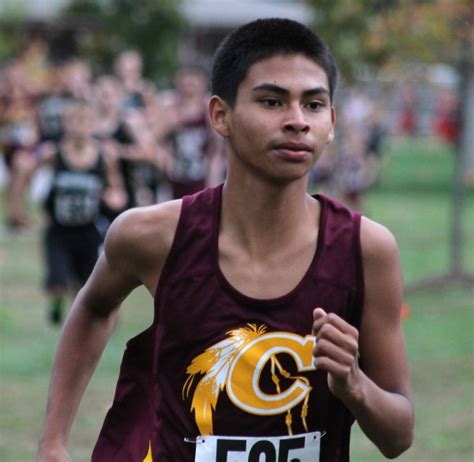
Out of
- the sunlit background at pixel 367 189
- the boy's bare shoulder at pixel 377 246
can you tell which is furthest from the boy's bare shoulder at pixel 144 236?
the sunlit background at pixel 367 189

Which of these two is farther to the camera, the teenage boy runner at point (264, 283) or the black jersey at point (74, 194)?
the black jersey at point (74, 194)

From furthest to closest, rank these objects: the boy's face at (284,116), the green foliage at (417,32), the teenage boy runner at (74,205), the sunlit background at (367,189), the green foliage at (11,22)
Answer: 1. the green foliage at (11,22)
2. the green foliage at (417,32)
3. the teenage boy runner at (74,205)
4. the sunlit background at (367,189)
5. the boy's face at (284,116)

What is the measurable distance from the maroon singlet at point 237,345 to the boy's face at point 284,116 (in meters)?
0.25

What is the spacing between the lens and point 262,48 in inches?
154

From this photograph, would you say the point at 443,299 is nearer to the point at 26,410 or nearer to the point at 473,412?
the point at 473,412

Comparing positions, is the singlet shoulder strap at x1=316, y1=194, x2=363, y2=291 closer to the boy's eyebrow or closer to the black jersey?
the boy's eyebrow

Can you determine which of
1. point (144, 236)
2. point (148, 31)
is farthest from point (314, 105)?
point (148, 31)

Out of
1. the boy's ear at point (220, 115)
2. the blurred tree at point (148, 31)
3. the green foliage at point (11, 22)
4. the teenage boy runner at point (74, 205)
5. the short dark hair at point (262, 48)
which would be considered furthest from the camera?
the green foliage at point (11, 22)

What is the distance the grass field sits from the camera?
26.2 feet

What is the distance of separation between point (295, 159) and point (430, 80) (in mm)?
12085

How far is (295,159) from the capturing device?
3775 mm

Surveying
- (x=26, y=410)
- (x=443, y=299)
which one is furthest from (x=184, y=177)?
(x=26, y=410)

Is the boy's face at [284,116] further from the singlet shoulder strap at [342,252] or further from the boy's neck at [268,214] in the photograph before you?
the singlet shoulder strap at [342,252]

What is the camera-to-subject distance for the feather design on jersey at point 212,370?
3.85 meters
